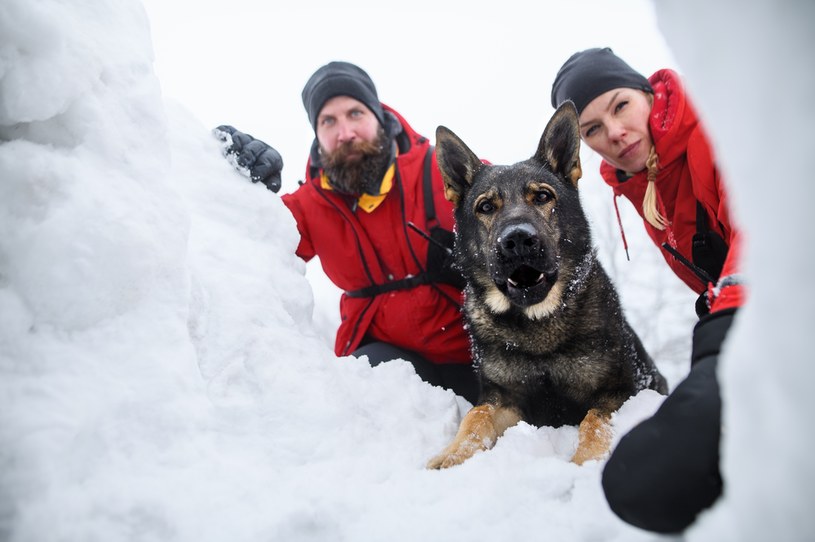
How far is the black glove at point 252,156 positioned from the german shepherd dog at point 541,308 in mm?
1238

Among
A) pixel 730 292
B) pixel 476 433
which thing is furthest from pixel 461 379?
pixel 730 292

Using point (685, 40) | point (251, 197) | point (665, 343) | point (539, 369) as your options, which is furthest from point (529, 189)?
point (665, 343)

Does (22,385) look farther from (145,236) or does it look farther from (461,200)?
(461,200)

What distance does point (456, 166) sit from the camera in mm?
3357

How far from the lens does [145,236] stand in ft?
5.31

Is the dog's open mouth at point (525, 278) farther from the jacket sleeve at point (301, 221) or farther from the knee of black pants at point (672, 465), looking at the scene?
the jacket sleeve at point (301, 221)

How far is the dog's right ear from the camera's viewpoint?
3293 millimetres

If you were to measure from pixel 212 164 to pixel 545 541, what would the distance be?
2.83 m

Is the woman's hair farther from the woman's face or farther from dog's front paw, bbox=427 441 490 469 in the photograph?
dog's front paw, bbox=427 441 490 469

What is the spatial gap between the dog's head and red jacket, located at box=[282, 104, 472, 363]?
537mm

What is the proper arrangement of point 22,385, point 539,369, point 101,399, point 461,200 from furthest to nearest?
point 461,200 < point 539,369 < point 101,399 < point 22,385

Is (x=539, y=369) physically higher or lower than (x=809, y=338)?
lower

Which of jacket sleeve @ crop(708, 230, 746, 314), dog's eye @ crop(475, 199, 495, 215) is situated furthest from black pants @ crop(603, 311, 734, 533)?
dog's eye @ crop(475, 199, 495, 215)

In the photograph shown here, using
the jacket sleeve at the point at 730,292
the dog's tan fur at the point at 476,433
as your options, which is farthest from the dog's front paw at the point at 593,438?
the jacket sleeve at the point at 730,292
